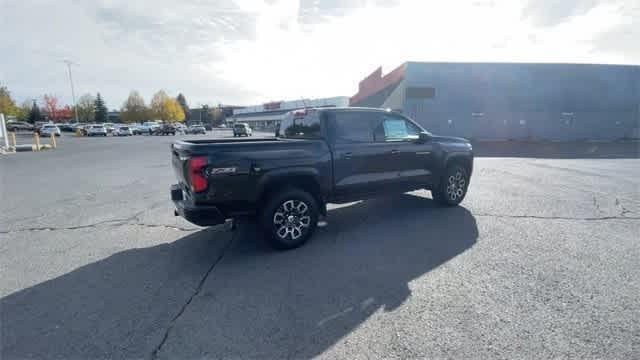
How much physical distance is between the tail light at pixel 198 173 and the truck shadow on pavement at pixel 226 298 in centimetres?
108

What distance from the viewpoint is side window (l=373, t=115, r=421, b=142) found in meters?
5.18

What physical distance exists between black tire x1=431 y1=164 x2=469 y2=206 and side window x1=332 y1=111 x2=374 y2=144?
2107 mm

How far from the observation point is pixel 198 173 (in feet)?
11.6

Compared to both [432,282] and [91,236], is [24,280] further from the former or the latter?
[432,282]

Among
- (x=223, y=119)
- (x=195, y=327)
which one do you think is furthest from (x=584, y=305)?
(x=223, y=119)

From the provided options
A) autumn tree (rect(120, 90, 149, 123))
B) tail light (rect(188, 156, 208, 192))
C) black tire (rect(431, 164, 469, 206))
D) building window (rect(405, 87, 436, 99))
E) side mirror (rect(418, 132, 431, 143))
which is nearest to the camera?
tail light (rect(188, 156, 208, 192))

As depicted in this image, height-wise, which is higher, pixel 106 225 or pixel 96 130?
pixel 96 130

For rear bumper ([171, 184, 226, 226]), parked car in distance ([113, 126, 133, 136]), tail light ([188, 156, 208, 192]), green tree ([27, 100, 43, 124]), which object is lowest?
rear bumper ([171, 184, 226, 226])

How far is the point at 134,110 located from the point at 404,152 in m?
87.5

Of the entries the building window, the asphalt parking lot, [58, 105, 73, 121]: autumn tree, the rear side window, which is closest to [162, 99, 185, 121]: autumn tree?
[58, 105, 73, 121]: autumn tree

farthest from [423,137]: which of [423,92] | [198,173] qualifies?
[423,92]

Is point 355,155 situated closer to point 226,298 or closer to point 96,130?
point 226,298

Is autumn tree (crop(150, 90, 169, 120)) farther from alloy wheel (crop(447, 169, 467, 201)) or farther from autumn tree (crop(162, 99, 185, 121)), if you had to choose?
alloy wheel (crop(447, 169, 467, 201))

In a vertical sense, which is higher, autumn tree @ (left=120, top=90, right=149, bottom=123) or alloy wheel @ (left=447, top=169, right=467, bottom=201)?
autumn tree @ (left=120, top=90, right=149, bottom=123)
